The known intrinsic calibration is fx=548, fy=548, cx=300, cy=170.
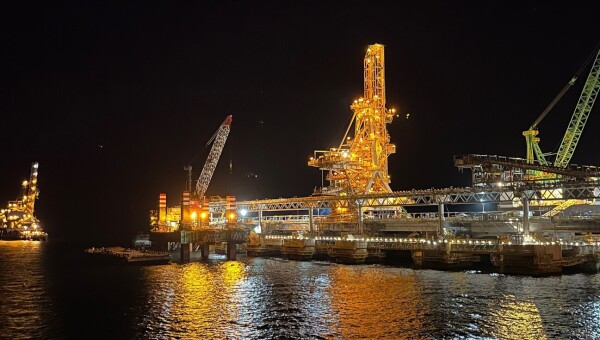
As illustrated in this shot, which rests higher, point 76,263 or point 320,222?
point 320,222

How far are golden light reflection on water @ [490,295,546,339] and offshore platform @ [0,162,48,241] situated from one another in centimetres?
15870

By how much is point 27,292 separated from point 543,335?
45525 mm

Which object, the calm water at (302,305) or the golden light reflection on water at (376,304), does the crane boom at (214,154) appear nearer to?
the calm water at (302,305)

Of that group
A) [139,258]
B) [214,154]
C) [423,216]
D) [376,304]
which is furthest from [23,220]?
[376,304]

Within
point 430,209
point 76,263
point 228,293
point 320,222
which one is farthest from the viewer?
point 430,209

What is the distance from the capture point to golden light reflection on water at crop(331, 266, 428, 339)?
35.3 m

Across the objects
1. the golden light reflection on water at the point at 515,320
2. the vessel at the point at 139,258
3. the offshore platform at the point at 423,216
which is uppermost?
the offshore platform at the point at 423,216

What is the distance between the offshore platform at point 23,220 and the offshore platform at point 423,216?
61.2m

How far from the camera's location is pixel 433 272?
60.5 metres

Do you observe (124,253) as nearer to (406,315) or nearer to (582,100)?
(406,315)

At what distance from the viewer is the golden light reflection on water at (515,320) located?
33131 millimetres

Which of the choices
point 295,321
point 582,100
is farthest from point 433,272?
point 582,100

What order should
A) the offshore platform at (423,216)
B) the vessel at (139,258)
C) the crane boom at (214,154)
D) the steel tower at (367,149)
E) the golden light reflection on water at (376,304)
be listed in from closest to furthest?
1. the golden light reflection on water at (376,304)
2. the offshore platform at (423,216)
3. the vessel at (139,258)
4. the steel tower at (367,149)
5. the crane boom at (214,154)

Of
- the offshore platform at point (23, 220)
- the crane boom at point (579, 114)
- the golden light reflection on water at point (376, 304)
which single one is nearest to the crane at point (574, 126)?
the crane boom at point (579, 114)
